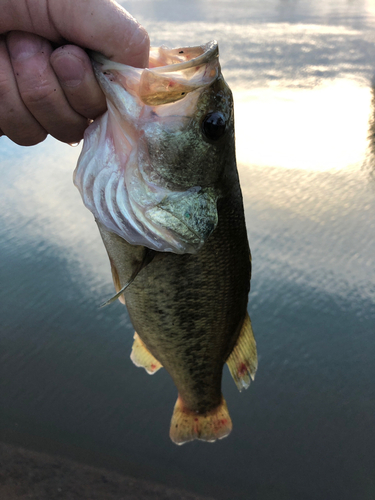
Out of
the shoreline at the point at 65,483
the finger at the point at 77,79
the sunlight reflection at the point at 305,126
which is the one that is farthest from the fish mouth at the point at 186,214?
the sunlight reflection at the point at 305,126

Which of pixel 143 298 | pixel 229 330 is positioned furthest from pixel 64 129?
pixel 229 330

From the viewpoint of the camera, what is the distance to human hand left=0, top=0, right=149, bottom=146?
787 millimetres

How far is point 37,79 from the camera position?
2.75 feet

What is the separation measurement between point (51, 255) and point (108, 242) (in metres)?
1.41

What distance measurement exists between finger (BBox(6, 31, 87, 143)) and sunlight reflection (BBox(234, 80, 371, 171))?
224 cm

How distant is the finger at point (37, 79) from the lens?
82 centimetres

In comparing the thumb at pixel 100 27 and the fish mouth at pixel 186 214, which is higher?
the thumb at pixel 100 27

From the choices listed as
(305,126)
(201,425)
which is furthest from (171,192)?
(305,126)

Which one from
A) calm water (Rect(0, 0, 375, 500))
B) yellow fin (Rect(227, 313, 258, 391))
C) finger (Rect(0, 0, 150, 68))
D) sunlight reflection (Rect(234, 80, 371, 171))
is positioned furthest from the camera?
sunlight reflection (Rect(234, 80, 371, 171))

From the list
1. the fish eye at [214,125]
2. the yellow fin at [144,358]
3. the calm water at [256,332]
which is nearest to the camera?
the fish eye at [214,125]

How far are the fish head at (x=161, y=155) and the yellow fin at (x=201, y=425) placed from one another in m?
0.75

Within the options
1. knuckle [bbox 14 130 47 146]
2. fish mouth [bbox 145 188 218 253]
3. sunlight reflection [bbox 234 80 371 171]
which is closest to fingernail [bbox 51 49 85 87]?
knuckle [bbox 14 130 47 146]

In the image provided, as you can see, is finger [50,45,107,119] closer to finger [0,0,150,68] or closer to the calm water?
finger [0,0,150,68]

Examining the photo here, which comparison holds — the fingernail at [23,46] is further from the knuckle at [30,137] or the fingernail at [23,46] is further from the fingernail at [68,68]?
the knuckle at [30,137]
